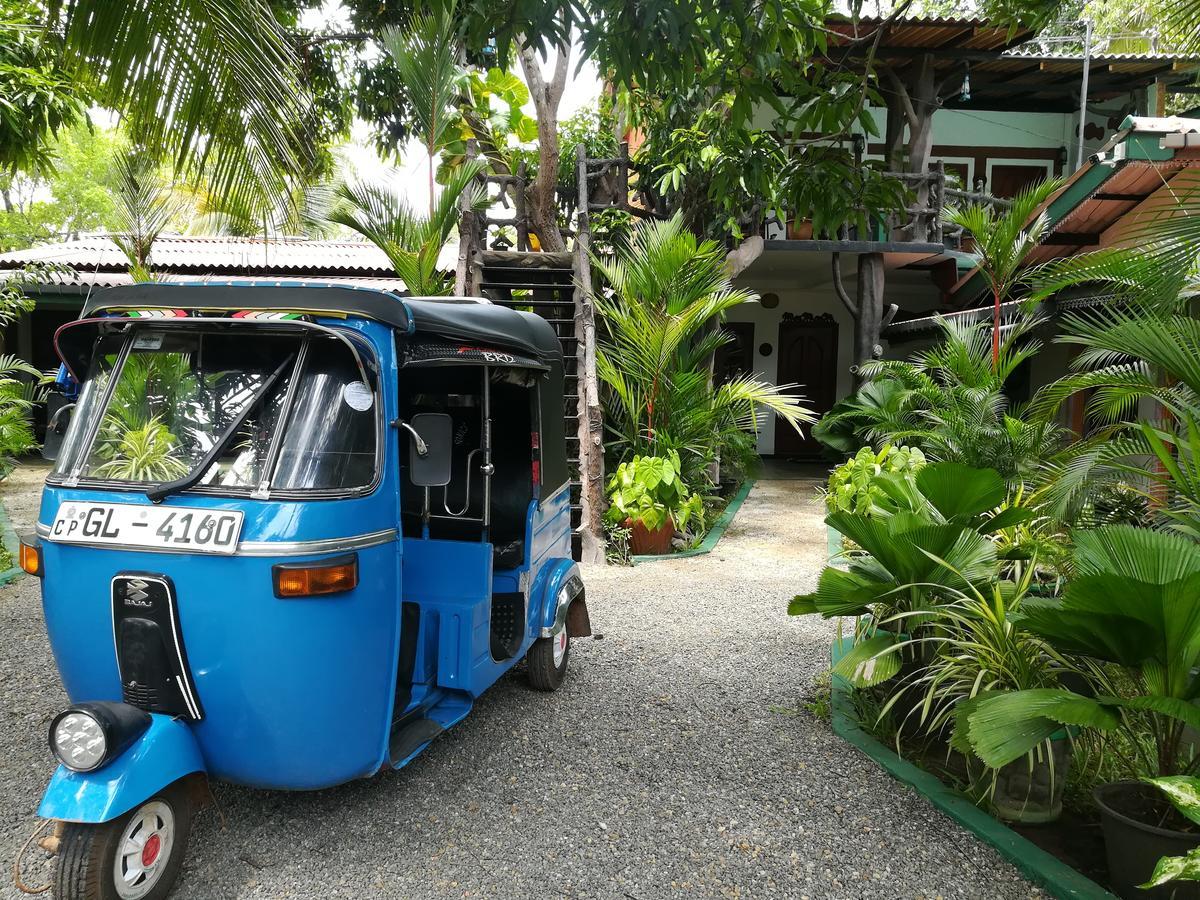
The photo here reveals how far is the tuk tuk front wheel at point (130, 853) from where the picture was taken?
2678 mm

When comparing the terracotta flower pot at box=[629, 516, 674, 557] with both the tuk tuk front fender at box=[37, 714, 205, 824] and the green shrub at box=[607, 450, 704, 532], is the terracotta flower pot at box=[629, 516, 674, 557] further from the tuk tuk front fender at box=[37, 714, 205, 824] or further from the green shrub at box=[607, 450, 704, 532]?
the tuk tuk front fender at box=[37, 714, 205, 824]

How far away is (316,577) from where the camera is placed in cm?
300

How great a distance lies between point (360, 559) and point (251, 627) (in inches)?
16.4

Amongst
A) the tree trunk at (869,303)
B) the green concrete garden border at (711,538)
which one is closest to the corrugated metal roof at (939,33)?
the tree trunk at (869,303)

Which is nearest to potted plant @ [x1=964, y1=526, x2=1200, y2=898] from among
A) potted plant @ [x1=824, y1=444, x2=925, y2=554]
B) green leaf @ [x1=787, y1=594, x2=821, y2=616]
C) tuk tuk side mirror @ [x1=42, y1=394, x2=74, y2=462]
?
green leaf @ [x1=787, y1=594, x2=821, y2=616]

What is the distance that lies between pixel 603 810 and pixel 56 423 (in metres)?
2.70

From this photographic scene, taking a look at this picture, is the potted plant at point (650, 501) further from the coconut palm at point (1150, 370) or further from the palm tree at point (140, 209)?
the palm tree at point (140, 209)

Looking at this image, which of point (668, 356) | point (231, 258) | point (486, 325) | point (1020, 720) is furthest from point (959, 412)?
point (231, 258)

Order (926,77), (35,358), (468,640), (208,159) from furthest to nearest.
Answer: (35,358), (926,77), (208,159), (468,640)

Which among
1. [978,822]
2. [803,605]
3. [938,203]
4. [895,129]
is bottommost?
[978,822]

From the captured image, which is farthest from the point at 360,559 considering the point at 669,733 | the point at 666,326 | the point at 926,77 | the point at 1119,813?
the point at 926,77

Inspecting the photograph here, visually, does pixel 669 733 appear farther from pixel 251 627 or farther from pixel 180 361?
pixel 180 361

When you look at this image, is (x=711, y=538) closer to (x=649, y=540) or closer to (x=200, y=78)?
(x=649, y=540)

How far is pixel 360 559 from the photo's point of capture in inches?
124
